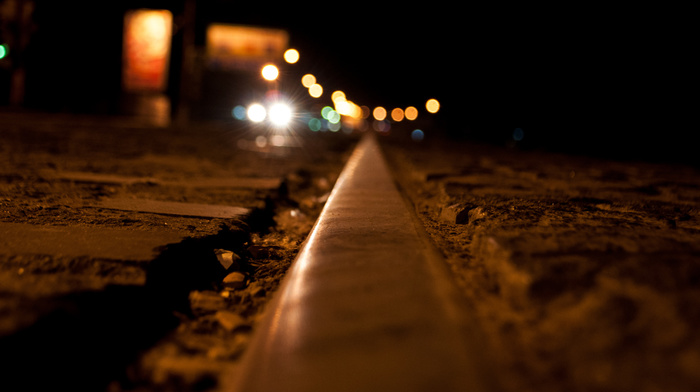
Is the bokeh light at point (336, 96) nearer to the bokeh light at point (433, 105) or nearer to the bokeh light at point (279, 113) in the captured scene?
the bokeh light at point (433, 105)

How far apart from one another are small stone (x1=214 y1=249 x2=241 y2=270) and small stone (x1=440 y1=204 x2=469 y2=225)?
99 cm

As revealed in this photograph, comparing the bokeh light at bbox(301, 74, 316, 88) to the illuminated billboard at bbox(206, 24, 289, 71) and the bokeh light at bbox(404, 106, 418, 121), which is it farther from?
the bokeh light at bbox(404, 106, 418, 121)

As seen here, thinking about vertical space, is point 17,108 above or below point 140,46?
below

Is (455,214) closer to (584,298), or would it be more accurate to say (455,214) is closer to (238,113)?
(584,298)

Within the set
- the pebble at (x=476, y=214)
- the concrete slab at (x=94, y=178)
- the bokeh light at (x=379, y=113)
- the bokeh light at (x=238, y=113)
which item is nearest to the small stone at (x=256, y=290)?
the pebble at (x=476, y=214)

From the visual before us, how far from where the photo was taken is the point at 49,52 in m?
24.5

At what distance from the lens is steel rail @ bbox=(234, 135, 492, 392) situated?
0.84 meters

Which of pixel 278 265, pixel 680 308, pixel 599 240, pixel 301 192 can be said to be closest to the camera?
pixel 680 308

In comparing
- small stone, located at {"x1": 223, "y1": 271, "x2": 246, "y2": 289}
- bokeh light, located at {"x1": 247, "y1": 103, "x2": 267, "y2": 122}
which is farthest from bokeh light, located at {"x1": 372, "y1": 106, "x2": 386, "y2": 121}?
small stone, located at {"x1": 223, "y1": 271, "x2": 246, "y2": 289}

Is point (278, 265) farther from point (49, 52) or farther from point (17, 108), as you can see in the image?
point (49, 52)

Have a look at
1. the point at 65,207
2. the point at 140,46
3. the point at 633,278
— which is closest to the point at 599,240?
the point at 633,278

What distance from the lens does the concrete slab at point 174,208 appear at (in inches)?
83.8

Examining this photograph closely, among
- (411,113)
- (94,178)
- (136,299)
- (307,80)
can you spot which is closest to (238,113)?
(307,80)

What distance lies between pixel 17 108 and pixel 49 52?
10.5 metres
